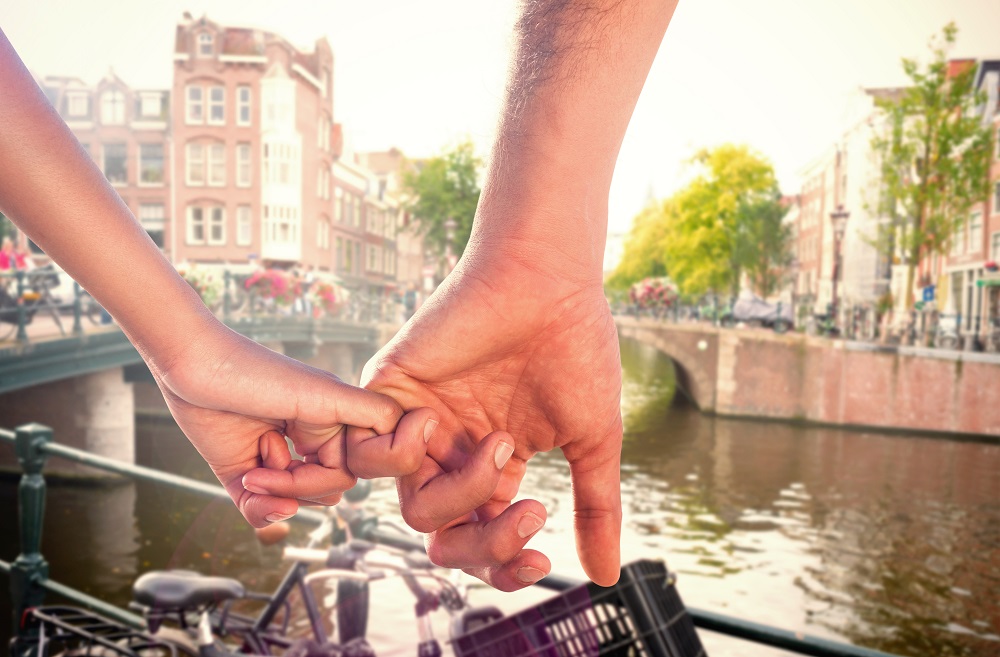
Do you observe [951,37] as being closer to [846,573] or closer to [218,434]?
[846,573]

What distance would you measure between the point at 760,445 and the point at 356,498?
17.2 metres

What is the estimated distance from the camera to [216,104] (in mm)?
28484

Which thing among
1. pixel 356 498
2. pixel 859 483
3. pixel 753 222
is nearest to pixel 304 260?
pixel 753 222

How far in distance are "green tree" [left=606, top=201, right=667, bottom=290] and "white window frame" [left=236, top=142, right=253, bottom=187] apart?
18.4 meters

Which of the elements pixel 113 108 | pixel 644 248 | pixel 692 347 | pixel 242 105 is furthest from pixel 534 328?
pixel 644 248

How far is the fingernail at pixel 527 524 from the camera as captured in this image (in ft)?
2.89

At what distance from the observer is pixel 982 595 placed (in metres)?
10.8

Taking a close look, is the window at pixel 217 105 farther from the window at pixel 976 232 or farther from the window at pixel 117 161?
the window at pixel 976 232

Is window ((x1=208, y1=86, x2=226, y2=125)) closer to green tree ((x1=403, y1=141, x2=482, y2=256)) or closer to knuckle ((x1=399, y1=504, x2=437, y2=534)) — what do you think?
green tree ((x1=403, y1=141, x2=482, y2=256))

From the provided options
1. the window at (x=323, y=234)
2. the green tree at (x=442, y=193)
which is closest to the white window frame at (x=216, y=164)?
the window at (x=323, y=234)

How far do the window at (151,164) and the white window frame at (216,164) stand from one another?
138 centimetres

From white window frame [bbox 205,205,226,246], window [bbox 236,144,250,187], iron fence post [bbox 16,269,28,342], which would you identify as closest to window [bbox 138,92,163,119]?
window [bbox 236,144,250,187]

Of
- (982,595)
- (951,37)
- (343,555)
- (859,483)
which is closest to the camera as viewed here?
(343,555)

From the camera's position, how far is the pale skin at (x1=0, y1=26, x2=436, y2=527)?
760mm
